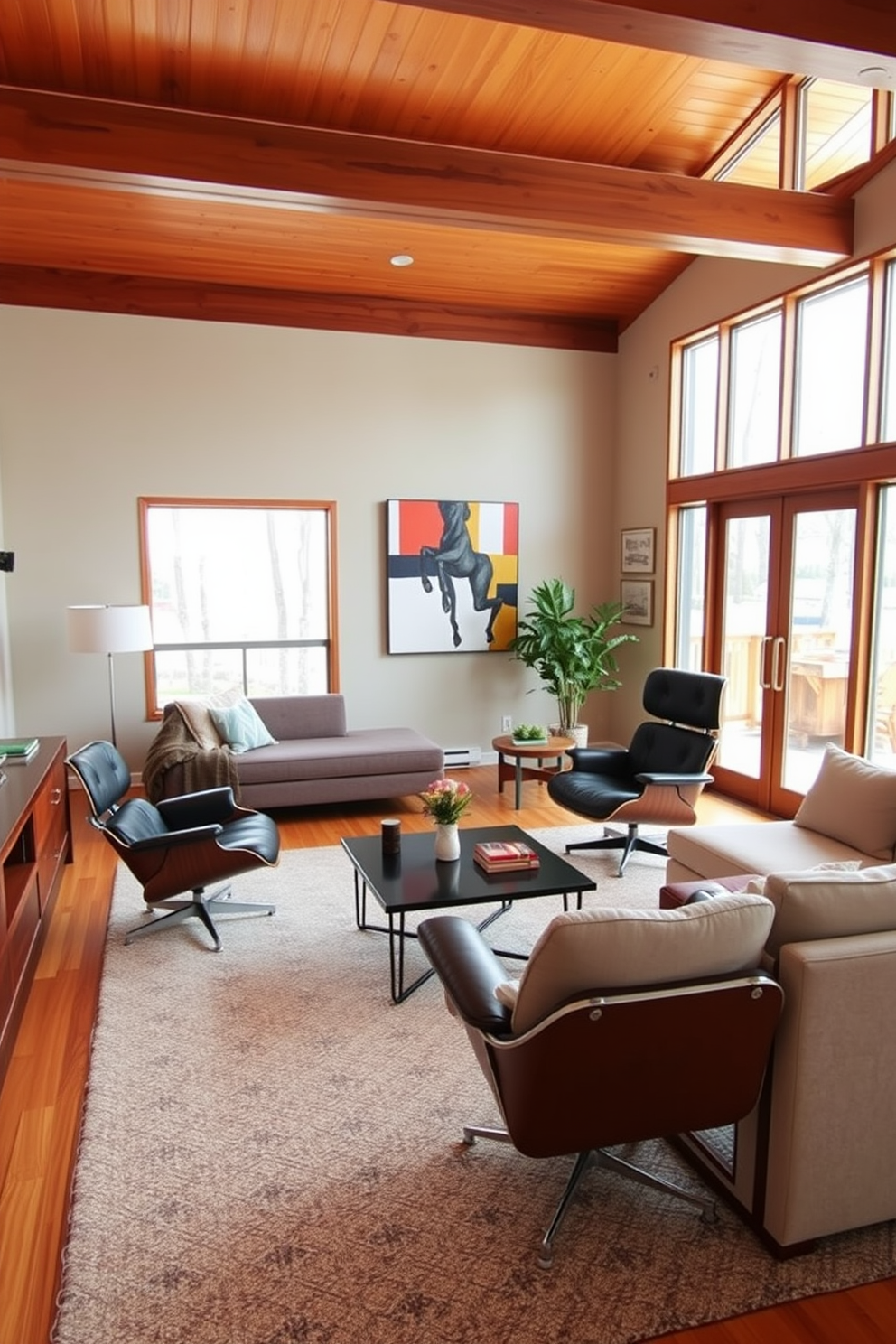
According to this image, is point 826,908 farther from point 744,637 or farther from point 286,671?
point 286,671

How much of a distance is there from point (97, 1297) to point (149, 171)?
413cm

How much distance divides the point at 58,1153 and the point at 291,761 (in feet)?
10.5

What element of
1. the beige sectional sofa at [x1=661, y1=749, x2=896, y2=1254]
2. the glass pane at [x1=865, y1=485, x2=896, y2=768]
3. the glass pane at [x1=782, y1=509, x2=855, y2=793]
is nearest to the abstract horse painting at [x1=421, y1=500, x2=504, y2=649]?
the glass pane at [x1=782, y1=509, x2=855, y2=793]

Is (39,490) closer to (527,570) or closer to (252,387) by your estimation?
(252,387)

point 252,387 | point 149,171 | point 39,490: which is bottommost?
point 39,490

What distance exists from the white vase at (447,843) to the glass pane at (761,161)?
14.4 ft

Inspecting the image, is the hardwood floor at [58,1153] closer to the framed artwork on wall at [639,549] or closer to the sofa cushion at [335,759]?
the sofa cushion at [335,759]

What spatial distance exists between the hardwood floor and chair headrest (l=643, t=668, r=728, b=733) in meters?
3.08

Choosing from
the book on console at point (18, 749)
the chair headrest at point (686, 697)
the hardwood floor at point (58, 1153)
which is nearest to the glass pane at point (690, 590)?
the chair headrest at point (686, 697)

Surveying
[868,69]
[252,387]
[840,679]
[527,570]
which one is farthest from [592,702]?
[868,69]

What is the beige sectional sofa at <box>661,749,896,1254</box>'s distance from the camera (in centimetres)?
199

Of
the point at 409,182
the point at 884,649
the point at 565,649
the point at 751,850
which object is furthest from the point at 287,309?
the point at 751,850

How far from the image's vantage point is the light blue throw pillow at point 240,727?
5.66 metres

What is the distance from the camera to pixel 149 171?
3920 mm
